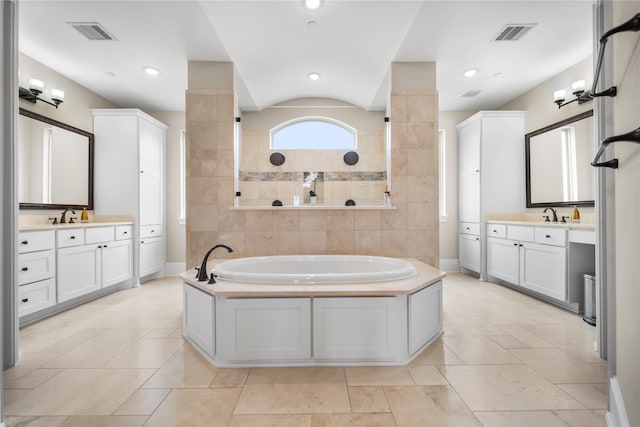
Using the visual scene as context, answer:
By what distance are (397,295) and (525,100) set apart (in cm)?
384

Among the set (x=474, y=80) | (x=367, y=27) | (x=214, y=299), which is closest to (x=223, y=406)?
(x=214, y=299)

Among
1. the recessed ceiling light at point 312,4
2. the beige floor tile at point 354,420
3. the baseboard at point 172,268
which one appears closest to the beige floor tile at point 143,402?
the beige floor tile at point 354,420

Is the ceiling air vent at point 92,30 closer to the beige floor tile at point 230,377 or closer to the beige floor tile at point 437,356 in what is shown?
the beige floor tile at point 230,377

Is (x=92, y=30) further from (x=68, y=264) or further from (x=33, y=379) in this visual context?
(x=33, y=379)

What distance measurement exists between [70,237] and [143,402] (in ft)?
7.69

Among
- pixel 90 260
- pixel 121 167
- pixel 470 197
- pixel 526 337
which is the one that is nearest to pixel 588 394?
pixel 526 337

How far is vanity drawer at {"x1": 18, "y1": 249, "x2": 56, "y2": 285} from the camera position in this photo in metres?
2.65

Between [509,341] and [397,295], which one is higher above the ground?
[397,295]

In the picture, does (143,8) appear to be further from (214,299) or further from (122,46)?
(214,299)

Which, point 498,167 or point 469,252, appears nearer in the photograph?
point 498,167

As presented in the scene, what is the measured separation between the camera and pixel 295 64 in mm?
3582

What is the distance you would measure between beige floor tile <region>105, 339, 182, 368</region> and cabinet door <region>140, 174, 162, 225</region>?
2363mm

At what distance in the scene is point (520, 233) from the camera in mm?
3645

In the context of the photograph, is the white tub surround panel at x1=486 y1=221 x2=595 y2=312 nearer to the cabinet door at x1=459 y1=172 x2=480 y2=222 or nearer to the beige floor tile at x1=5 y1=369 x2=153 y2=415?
the cabinet door at x1=459 y1=172 x2=480 y2=222
